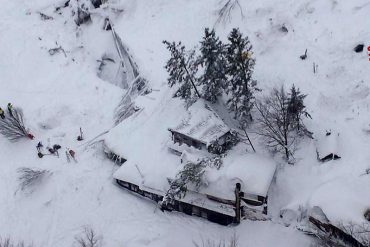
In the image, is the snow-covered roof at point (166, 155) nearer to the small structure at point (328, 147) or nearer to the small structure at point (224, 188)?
the small structure at point (224, 188)

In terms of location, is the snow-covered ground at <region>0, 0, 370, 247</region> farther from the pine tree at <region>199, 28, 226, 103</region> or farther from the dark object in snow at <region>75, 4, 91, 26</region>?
the pine tree at <region>199, 28, 226, 103</region>

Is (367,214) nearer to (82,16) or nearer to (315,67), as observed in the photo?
(315,67)

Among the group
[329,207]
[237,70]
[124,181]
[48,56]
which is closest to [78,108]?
[48,56]

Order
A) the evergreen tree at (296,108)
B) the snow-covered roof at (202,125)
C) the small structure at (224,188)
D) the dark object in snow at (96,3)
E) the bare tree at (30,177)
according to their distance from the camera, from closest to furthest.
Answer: the small structure at (224,188), the evergreen tree at (296,108), the snow-covered roof at (202,125), the bare tree at (30,177), the dark object in snow at (96,3)

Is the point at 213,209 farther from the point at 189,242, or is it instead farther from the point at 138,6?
the point at 138,6

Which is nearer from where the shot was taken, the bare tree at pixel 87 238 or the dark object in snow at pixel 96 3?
the bare tree at pixel 87 238

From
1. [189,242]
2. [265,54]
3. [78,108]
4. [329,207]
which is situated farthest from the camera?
[78,108]

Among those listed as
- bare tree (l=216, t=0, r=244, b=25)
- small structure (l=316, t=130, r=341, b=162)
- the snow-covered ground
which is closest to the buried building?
the snow-covered ground

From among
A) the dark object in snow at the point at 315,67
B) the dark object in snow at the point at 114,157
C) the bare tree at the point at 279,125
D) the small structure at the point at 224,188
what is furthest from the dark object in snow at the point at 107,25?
the dark object in snow at the point at 315,67
